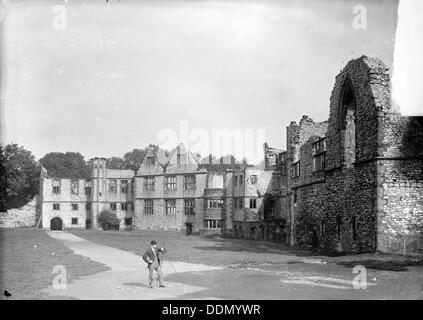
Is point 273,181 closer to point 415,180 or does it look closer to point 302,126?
point 302,126

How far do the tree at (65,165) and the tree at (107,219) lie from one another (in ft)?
117

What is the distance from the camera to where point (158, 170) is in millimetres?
66938

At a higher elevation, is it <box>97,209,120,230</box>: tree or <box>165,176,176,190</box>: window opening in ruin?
<box>165,176,176,190</box>: window opening in ruin

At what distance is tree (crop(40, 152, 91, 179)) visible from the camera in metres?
105

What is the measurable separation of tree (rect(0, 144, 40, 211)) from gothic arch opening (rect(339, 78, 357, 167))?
54795 millimetres

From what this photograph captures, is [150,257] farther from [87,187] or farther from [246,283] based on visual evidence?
[87,187]

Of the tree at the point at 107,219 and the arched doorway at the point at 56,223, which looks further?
the arched doorway at the point at 56,223

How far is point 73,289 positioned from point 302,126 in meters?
28.0

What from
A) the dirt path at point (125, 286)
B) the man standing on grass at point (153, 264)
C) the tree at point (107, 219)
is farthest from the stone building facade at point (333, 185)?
the man standing on grass at point (153, 264)

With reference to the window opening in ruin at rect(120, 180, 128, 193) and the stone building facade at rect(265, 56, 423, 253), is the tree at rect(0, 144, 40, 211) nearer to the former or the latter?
the window opening in ruin at rect(120, 180, 128, 193)

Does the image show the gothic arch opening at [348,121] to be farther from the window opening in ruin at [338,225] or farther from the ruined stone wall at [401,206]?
the ruined stone wall at [401,206]

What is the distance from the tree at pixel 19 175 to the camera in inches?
2904

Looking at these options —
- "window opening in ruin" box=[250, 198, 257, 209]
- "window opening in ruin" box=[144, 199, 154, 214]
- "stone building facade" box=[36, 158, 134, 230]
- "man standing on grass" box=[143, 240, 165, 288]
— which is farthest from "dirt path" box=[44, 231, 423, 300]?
"stone building facade" box=[36, 158, 134, 230]
